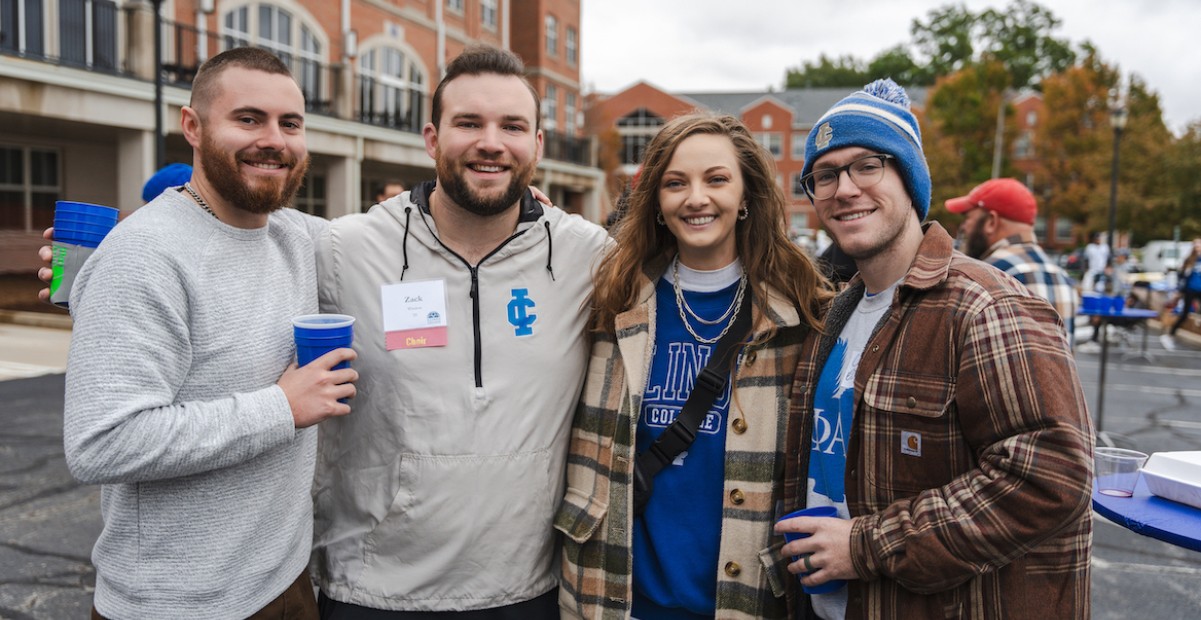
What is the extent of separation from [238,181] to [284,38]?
18956mm

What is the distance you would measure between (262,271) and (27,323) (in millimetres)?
14165

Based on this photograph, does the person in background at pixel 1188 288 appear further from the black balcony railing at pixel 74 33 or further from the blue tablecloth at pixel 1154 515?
the black balcony railing at pixel 74 33

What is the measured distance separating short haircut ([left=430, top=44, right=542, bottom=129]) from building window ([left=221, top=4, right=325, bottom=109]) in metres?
16.0

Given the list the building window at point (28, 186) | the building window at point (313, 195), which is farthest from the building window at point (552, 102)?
the building window at point (28, 186)

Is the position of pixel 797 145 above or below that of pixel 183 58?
above

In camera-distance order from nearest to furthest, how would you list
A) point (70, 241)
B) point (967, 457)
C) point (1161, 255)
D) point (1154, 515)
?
point (967, 457), point (70, 241), point (1154, 515), point (1161, 255)

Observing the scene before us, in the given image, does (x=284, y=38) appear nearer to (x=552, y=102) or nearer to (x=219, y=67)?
(x=552, y=102)

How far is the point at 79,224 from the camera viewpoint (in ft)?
7.86

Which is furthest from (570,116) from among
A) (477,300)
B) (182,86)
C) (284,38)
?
(477,300)

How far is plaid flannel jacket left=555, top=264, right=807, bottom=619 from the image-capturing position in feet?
7.69

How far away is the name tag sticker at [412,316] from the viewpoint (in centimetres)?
244

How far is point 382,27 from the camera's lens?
21.9 metres

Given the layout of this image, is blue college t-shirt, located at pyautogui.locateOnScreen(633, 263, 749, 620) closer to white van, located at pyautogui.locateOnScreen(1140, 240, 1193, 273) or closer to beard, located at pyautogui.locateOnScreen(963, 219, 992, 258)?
beard, located at pyautogui.locateOnScreen(963, 219, 992, 258)

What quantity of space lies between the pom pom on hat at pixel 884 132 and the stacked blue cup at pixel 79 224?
7.47 feet
